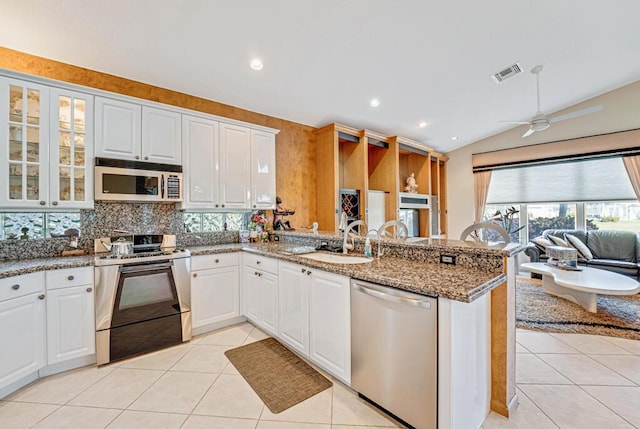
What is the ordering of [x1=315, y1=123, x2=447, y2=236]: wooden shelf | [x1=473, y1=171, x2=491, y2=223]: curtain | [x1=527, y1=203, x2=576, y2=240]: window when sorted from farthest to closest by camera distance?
1. [x1=473, y1=171, x2=491, y2=223]: curtain
2. [x1=527, y1=203, x2=576, y2=240]: window
3. [x1=315, y1=123, x2=447, y2=236]: wooden shelf

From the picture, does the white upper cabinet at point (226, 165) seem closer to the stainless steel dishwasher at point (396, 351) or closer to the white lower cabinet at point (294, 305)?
the white lower cabinet at point (294, 305)

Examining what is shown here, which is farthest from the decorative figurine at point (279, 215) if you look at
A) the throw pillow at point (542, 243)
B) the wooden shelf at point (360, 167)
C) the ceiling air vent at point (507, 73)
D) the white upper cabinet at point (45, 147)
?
the throw pillow at point (542, 243)

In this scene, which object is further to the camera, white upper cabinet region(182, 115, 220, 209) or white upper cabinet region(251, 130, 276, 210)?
white upper cabinet region(251, 130, 276, 210)

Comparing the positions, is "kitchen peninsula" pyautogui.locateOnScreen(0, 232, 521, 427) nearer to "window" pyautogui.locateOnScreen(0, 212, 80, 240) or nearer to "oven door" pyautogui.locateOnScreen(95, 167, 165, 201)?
"window" pyautogui.locateOnScreen(0, 212, 80, 240)

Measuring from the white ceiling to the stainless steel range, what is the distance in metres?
1.97

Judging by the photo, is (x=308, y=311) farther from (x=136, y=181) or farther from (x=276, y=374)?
(x=136, y=181)

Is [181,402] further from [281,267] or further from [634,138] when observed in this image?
[634,138]

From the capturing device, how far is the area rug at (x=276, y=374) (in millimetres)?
1890

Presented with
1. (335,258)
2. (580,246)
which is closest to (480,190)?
(580,246)

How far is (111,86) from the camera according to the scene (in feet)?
9.41

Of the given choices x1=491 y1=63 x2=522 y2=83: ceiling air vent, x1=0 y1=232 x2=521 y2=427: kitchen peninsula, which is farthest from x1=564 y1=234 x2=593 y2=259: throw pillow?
x1=0 y1=232 x2=521 y2=427: kitchen peninsula

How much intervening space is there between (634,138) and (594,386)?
202 inches

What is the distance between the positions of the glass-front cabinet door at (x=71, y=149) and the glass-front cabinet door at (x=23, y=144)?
Result: 0.05 metres

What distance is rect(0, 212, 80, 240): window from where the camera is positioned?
2.37 metres
